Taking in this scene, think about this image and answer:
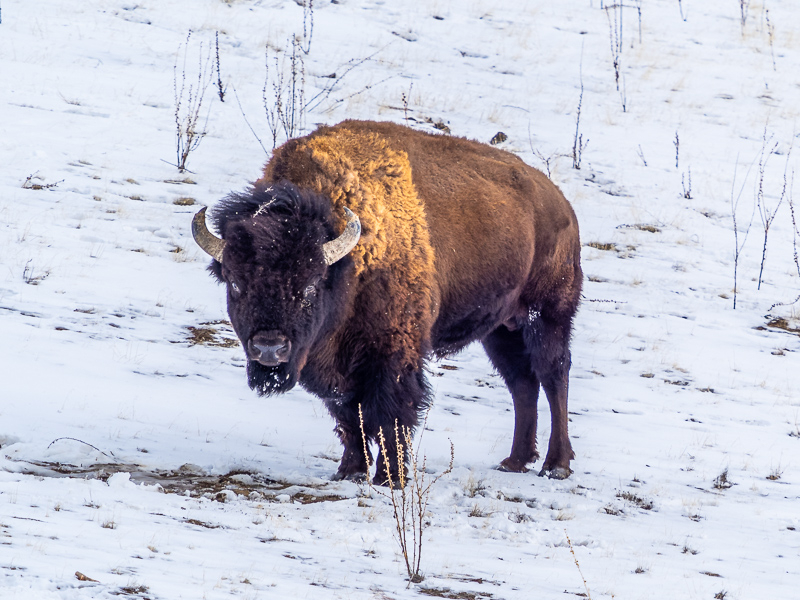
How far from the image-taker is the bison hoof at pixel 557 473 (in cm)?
681

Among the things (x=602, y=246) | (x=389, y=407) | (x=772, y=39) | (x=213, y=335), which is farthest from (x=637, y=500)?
(x=772, y=39)

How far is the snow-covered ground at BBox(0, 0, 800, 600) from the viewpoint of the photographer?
4293mm

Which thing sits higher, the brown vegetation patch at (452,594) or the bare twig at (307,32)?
the bare twig at (307,32)

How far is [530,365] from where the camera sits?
24.5ft

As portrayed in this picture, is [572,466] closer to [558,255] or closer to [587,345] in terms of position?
[558,255]

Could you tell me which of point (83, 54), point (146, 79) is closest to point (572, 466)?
point (146, 79)

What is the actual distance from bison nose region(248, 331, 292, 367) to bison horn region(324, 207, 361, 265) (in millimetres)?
666

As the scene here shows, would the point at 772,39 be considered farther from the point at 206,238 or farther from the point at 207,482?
the point at 207,482

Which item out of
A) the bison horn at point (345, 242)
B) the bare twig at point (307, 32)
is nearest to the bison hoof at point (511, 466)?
the bison horn at point (345, 242)

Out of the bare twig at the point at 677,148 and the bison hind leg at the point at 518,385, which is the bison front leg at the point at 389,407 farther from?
the bare twig at the point at 677,148

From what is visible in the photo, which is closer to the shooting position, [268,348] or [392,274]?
[268,348]

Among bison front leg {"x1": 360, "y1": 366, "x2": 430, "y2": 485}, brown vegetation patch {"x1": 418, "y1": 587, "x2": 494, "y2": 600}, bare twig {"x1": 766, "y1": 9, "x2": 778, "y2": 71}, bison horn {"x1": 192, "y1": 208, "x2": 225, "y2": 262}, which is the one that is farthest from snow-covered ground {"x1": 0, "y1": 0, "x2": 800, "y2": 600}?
bison horn {"x1": 192, "y1": 208, "x2": 225, "y2": 262}

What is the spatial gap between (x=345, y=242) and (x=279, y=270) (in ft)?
1.49

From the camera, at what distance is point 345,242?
5.52 m
